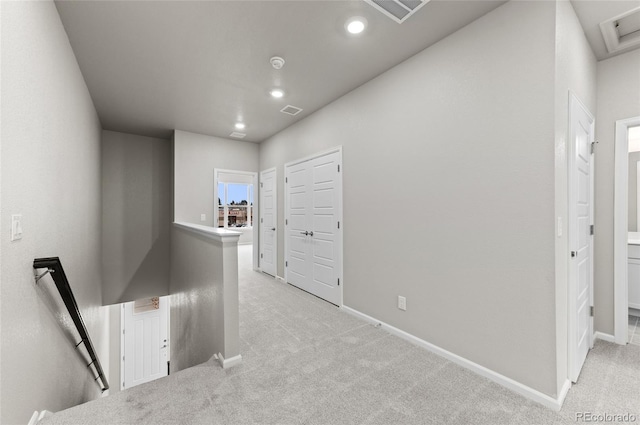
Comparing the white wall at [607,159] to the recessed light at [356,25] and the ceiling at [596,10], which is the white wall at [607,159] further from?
the recessed light at [356,25]

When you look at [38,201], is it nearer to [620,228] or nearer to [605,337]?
[620,228]

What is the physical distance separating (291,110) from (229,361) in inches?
128

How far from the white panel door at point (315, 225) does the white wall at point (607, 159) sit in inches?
102

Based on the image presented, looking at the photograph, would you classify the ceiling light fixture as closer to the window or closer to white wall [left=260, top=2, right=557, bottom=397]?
white wall [left=260, top=2, right=557, bottom=397]

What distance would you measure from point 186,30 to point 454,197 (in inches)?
105

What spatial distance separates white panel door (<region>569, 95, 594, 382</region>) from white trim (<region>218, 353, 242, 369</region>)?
2474mm

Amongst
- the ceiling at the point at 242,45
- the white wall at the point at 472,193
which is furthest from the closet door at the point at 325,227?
the ceiling at the point at 242,45

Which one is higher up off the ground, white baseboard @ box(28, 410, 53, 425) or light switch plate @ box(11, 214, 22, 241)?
light switch plate @ box(11, 214, 22, 241)

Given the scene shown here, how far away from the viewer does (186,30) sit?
7.38 ft

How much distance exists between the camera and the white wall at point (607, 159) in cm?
243

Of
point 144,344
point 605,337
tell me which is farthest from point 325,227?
point 144,344

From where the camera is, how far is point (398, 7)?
1.98 m

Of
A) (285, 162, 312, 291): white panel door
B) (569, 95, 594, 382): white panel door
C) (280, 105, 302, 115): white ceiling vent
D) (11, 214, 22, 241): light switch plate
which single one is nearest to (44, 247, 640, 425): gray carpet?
(569, 95, 594, 382): white panel door

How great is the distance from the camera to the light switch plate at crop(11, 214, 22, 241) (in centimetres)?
135
